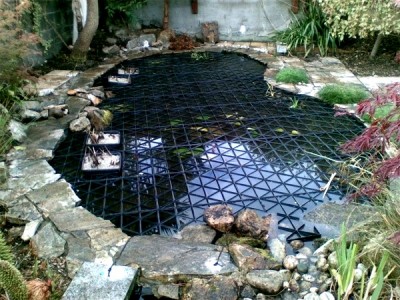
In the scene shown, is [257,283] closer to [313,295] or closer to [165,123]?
[313,295]

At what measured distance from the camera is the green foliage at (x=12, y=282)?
5.57ft

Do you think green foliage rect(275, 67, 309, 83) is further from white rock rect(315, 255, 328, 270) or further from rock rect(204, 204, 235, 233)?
white rock rect(315, 255, 328, 270)

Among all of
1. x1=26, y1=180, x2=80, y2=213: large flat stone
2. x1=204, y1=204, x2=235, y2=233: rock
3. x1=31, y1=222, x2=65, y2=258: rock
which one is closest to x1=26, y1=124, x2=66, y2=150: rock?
x1=26, y1=180, x2=80, y2=213: large flat stone

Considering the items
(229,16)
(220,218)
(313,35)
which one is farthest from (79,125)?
(229,16)

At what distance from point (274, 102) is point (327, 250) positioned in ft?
8.33

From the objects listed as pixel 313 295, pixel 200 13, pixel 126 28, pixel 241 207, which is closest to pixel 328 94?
pixel 241 207

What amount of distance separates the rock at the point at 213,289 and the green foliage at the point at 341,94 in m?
3.03

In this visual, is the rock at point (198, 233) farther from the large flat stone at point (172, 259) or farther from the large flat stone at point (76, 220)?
the large flat stone at point (76, 220)

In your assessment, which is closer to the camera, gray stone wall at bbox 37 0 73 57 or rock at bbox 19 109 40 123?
rock at bbox 19 109 40 123

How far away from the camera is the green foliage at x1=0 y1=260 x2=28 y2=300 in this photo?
5.57 feet

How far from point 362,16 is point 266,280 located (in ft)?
15.8

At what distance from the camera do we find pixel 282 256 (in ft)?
7.07

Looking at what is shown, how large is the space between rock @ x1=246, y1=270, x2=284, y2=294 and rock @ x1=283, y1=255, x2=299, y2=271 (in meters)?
0.11

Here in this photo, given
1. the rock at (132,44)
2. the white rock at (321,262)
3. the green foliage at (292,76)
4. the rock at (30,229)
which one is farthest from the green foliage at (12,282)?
the rock at (132,44)
